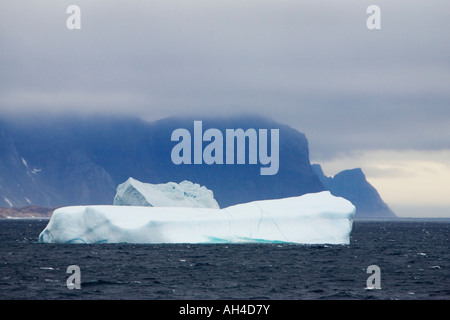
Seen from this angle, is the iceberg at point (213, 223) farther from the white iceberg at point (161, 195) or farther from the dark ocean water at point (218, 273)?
the white iceberg at point (161, 195)

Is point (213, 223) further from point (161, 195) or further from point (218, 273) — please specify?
point (161, 195)

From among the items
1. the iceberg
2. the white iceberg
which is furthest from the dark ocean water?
the white iceberg

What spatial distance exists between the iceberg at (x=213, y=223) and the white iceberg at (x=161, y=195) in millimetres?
11805

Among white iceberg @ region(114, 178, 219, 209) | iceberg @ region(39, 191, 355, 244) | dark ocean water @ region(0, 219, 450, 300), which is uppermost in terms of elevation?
white iceberg @ region(114, 178, 219, 209)

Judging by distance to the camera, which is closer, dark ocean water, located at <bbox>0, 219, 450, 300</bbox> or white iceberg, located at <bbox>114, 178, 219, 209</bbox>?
dark ocean water, located at <bbox>0, 219, 450, 300</bbox>

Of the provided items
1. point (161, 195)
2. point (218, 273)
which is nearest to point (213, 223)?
point (218, 273)

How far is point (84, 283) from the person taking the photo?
26297 millimetres

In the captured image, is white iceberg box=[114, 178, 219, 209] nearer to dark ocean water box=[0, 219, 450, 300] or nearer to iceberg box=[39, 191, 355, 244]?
dark ocean water box=[0, 219, 450, 300]

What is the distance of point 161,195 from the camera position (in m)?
55.3

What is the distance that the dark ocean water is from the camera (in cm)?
2412

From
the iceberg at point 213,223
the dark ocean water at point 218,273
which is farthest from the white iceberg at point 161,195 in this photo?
the iceberg at point 213,223

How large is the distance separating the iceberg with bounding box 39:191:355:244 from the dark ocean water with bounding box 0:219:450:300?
2.32 feet

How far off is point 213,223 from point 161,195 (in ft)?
50.2
